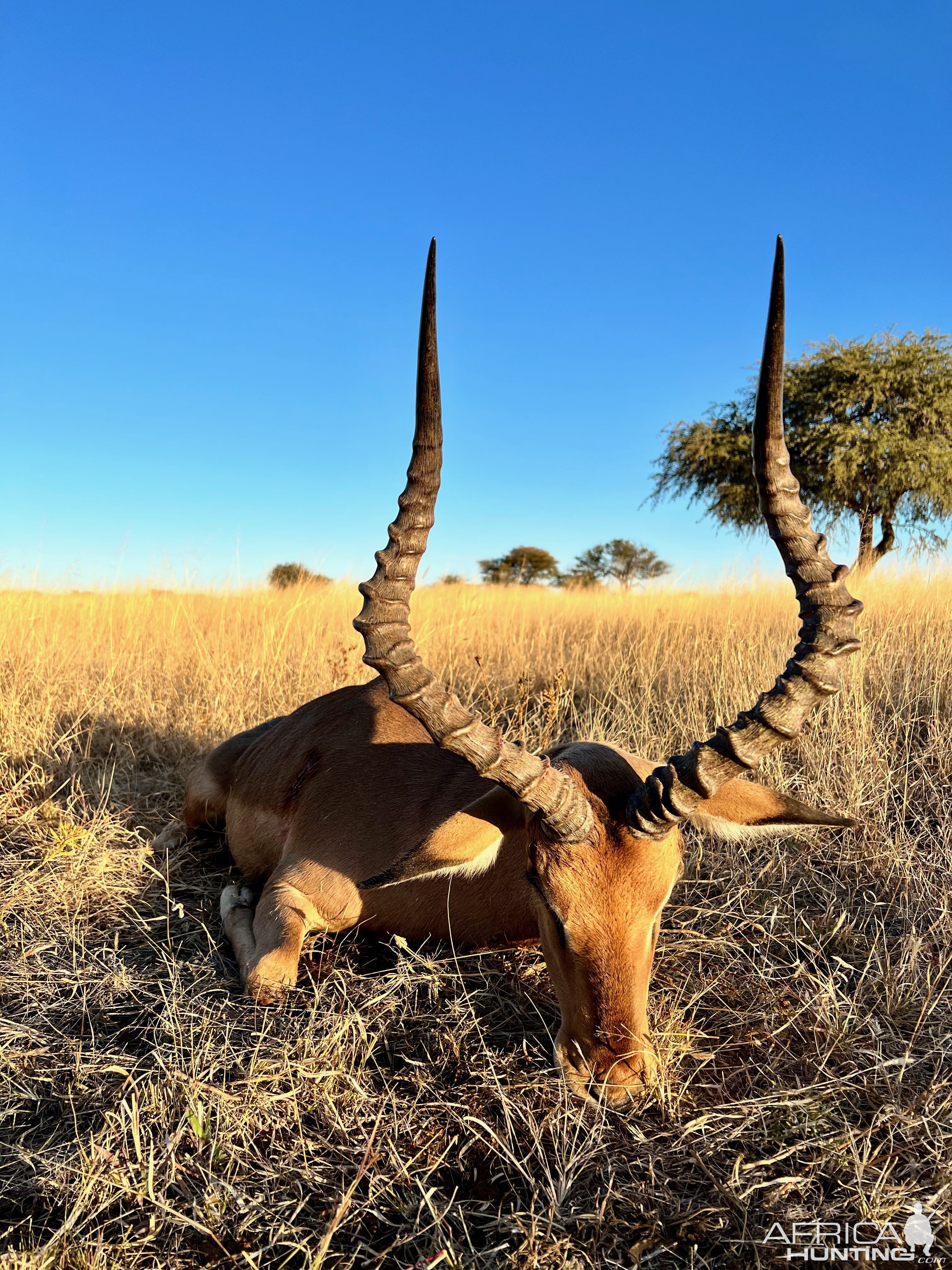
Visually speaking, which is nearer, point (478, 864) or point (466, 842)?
point (466, 842)

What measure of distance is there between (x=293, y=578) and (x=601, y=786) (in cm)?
1653

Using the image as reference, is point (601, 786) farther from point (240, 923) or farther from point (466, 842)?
point (240, 923)

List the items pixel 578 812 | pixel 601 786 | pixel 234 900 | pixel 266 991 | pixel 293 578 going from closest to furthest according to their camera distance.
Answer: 1. pixel 578 812
2. pixel 601 786
3. pixel 266 991
4. pixel 234 900
5. pixel 293 578

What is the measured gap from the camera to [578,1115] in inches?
88.6

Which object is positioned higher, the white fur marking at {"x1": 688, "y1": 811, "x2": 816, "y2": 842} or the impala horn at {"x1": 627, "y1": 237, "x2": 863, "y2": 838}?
the impala horn at {"x1": 627, "y1": 237, "x2": 863, "y2": 838}

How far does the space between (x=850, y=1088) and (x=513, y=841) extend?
1302mm

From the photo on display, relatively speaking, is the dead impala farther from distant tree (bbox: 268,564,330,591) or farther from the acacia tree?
the acacia tree

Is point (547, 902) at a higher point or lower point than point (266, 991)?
higher

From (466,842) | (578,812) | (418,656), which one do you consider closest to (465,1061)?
(466,842)

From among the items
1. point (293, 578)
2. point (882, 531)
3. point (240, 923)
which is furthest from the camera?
point (882, 531)

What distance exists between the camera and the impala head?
230cm

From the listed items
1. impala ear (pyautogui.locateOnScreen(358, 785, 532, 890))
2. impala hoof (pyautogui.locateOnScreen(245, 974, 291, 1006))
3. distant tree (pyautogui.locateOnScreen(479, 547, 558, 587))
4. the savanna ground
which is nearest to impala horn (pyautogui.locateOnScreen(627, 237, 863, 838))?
impala ear (pyautogui.locateOnScreen(358, 785, 532, 890))

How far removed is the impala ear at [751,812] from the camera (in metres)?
2.71

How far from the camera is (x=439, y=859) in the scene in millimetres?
2633
